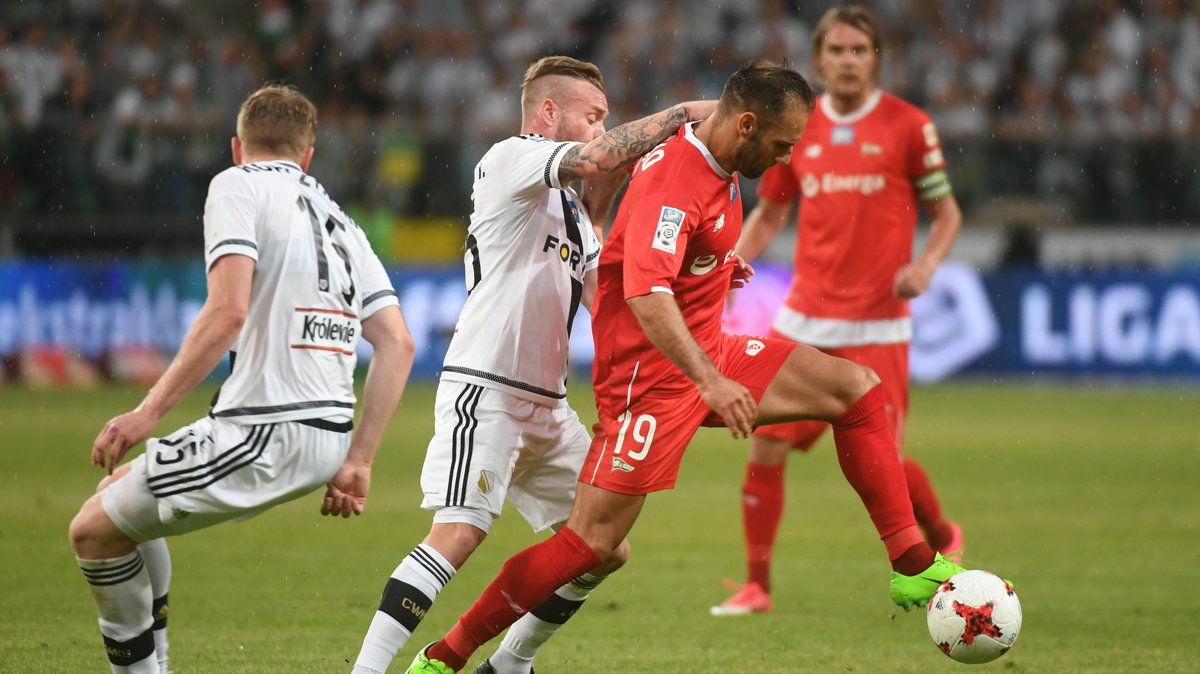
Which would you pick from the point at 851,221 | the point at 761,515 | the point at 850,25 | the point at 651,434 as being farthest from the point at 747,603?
the point at 850,25

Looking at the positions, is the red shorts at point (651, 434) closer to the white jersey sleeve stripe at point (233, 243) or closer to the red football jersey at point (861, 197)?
the white jersey sleeve stripe at point (233, 243)

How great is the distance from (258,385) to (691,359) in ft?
4.49

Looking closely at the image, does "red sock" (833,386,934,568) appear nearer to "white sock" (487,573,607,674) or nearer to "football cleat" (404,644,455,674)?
"white sock" (487,573,607,674)

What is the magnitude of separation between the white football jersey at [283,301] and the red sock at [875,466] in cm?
178

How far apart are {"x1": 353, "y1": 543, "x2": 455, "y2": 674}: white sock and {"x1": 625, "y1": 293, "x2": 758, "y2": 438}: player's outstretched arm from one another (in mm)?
1017

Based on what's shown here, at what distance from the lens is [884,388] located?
7.18 meters

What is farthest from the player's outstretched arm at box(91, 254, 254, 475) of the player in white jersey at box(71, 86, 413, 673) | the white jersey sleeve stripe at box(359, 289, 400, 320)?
the white jersey sleeve stripe at box(359, 289, 400, 320)

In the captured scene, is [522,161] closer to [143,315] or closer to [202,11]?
[143,315]

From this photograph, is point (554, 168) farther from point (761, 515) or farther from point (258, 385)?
point (761, 515)

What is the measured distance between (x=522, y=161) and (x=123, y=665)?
6.92 ft

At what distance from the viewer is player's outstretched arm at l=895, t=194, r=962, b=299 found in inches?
275

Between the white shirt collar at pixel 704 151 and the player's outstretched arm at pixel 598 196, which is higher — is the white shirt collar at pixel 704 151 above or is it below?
above

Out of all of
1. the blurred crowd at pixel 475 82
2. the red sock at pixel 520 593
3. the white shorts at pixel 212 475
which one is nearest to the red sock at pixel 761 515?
the red sock at pixel 520 593

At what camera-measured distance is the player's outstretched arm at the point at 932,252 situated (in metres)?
6.98
